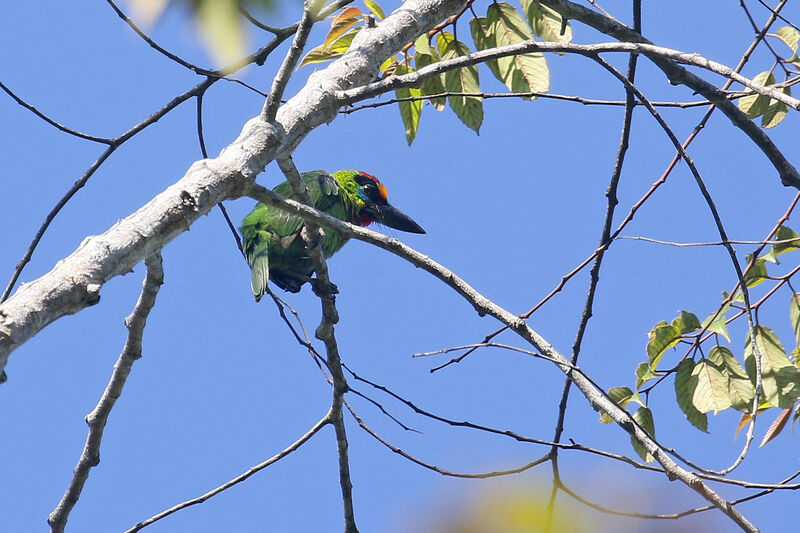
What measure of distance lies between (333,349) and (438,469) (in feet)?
2.97

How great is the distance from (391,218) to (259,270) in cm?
112

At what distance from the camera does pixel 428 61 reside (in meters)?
2.87

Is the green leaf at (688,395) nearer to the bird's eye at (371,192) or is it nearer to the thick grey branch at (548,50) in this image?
the thick grey branch at (548,50)

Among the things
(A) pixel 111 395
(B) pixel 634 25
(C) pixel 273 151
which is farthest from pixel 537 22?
(A) pixel 111 395

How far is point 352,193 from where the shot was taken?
5000 millimetres

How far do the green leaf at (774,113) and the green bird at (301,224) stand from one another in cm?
204

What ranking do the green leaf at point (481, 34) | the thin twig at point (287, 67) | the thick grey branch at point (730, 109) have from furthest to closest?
1. the green leaf at point (481, 34)
2. the thick grey branch at point (730, 109)
3. the thin twig at point (287, 67)

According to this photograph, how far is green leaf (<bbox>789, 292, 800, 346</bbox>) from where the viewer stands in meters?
2.45

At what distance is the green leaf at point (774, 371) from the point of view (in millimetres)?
2257

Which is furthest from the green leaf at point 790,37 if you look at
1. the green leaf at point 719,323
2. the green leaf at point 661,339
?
the green leaf at point 661,339

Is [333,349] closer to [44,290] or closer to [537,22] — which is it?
[537,22]

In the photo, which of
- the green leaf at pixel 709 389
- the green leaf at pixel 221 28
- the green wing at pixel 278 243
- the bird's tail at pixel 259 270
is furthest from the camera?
the green wing at pixel 278 243

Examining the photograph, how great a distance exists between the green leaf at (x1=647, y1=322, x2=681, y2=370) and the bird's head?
2.61 metres

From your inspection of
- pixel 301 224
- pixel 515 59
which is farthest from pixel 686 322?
pixel 301 224
